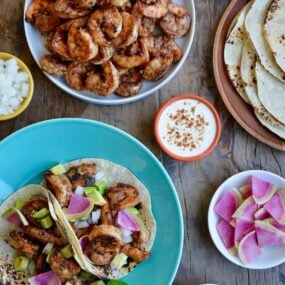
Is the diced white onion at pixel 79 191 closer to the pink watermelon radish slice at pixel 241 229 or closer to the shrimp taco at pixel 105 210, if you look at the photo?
the shrimp taco at pixel 105 210

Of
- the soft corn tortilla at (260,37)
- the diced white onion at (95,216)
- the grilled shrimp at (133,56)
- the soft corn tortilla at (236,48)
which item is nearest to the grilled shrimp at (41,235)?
the diced white onion at (95,216)

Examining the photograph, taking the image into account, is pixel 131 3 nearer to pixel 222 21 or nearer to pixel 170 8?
pixel 170 8

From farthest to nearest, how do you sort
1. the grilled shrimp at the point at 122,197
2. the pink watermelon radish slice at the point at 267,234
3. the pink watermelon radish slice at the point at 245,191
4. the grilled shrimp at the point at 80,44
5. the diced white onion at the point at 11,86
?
the pink watermelon radish slice at the point at 245,191
the pink watermelon radish slice at the point at 267,234
the grilled shrimp at the point at 122,197
the diced white onion at the point at 11,86
the grilled shrimp at the point at 80,44

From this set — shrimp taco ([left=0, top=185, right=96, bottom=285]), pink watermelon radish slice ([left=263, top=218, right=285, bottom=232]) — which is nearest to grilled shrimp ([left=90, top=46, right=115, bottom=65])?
shrimp taco ([left=0, top=185, right=96, bottom=285])

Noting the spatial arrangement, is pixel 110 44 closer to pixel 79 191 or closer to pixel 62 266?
pixel 79 191

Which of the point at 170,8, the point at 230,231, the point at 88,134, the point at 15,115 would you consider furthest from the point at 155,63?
the point at 230,231

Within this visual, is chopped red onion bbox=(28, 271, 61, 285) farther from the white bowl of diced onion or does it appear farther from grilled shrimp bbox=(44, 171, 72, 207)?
the white bowl of diced onion
